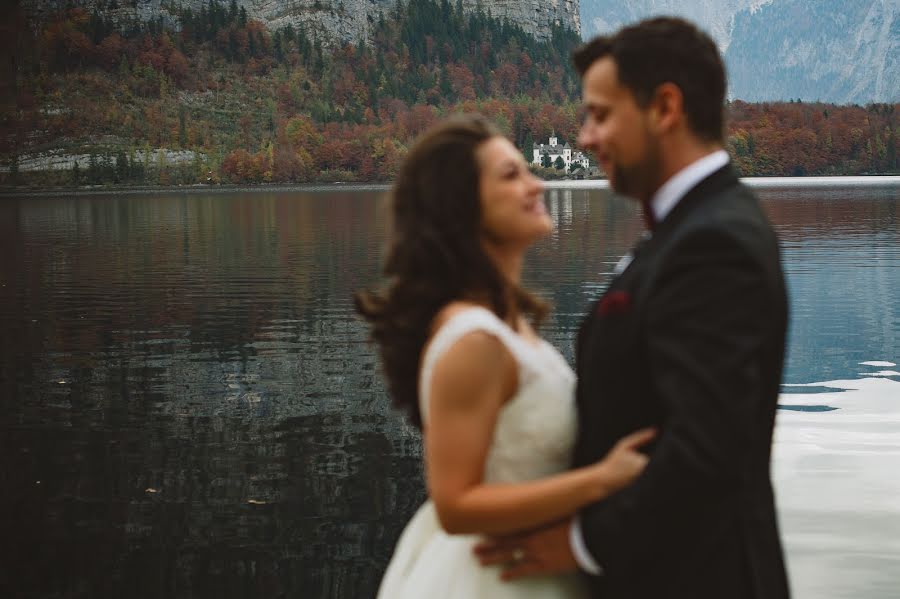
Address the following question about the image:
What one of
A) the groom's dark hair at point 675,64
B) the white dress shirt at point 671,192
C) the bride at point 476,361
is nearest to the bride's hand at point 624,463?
the bride at point 476,361

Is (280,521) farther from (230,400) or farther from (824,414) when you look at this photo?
(824,414)

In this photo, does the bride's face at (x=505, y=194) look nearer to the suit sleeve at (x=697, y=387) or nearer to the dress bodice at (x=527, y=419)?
the dress bodice at (x=527, y=419)

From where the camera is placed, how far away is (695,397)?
2557 millimetres

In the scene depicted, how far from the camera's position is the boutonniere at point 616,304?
278cm

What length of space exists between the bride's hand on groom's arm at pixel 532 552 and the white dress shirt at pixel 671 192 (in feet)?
0.12

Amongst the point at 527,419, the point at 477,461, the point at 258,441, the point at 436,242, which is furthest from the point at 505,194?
the point at 258,441

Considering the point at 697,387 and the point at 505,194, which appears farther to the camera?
the point at 505,194

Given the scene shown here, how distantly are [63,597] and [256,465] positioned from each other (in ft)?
13.4

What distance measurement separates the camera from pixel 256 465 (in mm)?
12664

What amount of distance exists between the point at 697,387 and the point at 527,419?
586mm

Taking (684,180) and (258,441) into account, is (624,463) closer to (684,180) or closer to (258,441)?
(684,180)

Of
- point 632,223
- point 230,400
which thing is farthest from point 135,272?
point 632,223

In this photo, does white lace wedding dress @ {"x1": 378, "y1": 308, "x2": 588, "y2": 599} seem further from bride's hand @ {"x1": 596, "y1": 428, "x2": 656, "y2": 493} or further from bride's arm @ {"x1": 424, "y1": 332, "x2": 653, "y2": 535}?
bride's hand @ {"x1": 596, "y1": 428, "x2": 656, "y2": 493}

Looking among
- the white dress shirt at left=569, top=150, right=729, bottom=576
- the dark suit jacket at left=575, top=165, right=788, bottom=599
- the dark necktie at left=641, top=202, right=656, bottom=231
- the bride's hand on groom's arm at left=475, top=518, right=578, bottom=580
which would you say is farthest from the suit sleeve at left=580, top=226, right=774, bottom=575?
the dark necktie at left=641, top=202, right=656, bottom=231
